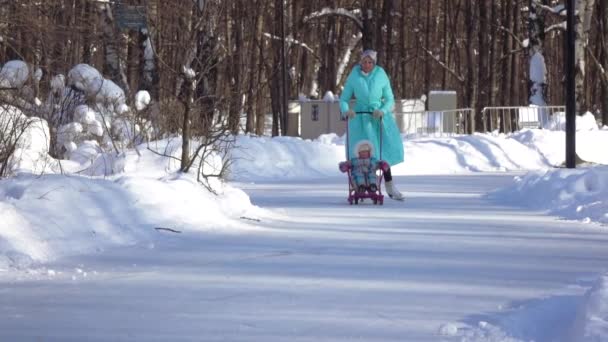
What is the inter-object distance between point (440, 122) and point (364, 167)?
21947 mm

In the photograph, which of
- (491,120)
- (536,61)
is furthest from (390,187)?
(536,61)

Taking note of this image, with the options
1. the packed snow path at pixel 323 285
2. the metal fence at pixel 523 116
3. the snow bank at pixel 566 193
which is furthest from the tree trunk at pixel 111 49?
the packed snow path at pixel 323 285

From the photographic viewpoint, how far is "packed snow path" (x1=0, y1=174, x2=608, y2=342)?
20.1 ft

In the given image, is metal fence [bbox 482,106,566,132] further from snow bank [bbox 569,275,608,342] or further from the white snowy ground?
snow bank [bbox 569,275,608,342]

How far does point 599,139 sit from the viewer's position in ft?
106

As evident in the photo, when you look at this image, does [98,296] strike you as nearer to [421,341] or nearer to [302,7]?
[421,341]

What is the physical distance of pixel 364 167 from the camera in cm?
1530

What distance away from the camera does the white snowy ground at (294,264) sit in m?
6.18

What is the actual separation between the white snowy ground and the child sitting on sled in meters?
0.34

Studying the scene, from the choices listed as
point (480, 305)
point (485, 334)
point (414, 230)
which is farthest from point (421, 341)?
point (414, 230)

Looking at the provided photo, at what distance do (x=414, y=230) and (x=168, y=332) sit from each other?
5652 millimetres

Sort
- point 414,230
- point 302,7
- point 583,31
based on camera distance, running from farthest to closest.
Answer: point 302,7 < point 583,31 < point 414,230

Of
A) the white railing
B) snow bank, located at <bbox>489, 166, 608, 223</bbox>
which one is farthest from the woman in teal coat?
the white railing

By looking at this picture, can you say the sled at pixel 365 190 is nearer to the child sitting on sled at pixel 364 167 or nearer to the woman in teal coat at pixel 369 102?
the child sitting on sled at pixel 364 167
